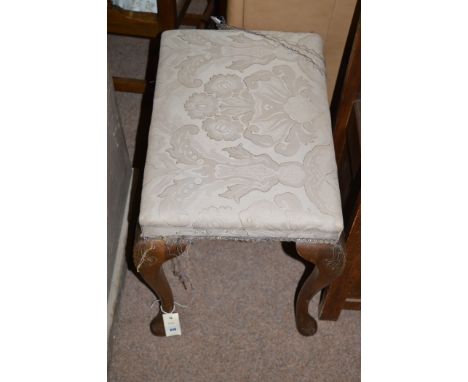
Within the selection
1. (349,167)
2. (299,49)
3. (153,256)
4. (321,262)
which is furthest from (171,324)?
(299,49)

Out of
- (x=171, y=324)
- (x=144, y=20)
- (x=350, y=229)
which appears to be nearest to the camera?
(x=350, y=229)

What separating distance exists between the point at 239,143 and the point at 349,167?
430 millimetres

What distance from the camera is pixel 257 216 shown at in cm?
107

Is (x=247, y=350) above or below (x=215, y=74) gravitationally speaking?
below

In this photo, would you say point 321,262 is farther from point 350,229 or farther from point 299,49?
point 299,49

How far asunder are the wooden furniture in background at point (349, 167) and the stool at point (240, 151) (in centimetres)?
10

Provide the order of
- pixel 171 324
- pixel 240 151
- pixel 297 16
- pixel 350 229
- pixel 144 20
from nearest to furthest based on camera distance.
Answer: pixel 240 151, pixel 350 229, pixel 297 16, pixel 171 324, pixel 144 20

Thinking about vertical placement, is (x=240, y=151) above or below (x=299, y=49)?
below

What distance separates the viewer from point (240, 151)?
1.14 metres

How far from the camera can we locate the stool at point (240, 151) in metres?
1.08

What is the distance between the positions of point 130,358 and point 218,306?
305 mm

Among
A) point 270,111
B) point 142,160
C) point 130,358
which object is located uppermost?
point 270,111

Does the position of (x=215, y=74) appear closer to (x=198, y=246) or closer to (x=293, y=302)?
(x=198, y=246)
